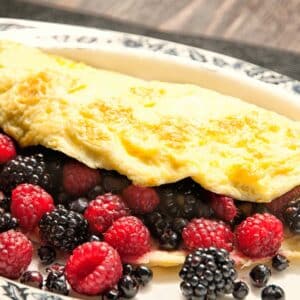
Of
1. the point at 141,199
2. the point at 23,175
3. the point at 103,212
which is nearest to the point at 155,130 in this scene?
the point at 141,199

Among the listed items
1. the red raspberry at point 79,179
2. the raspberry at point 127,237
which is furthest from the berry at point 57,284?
the red raspberry at point 79,179

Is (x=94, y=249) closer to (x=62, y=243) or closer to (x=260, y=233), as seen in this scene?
(x=62, y=243)

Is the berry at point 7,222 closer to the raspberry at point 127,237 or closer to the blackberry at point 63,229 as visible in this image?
the blackberry at point 63,229

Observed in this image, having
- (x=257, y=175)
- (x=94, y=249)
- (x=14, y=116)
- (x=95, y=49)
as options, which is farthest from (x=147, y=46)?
(x=94, y=249)

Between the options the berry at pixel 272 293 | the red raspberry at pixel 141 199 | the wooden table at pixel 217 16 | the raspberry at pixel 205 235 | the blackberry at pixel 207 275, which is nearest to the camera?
the blackberry at pixel 207 275

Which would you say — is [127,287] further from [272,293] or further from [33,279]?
[272,293]

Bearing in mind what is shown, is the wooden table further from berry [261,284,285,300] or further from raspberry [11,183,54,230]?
berry [261,284,285,300]
